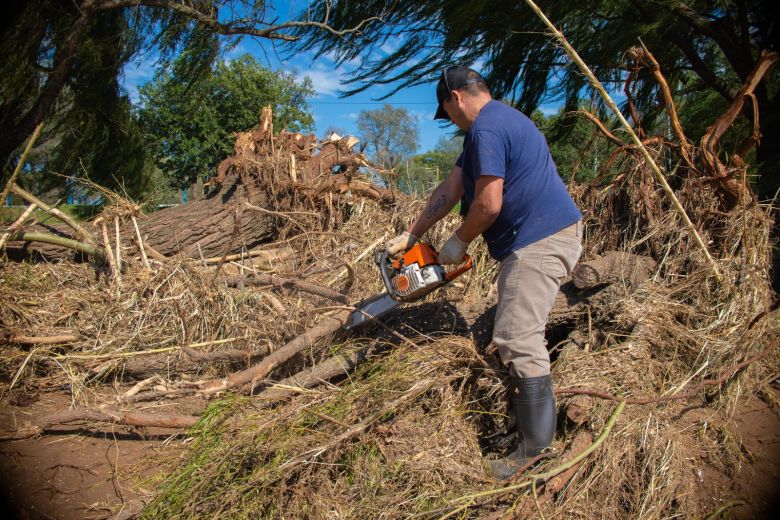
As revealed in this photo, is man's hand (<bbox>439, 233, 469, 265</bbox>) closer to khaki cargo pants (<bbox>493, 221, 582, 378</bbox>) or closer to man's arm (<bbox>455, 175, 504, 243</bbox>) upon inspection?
man's arm (<bbox>455, 175, 504, 243</bbox>)

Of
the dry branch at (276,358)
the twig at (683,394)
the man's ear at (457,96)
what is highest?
the man's ear at (457,96)

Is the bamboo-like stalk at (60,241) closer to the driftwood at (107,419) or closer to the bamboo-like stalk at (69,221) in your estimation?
the bamboo-like stalk at (69,221)

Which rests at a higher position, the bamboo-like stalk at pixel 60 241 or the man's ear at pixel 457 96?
the bamboo-like stalk at pixel 60 241

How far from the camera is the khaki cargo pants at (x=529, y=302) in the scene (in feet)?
7.69

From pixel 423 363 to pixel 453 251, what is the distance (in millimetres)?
650

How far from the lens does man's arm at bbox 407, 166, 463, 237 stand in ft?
9.52

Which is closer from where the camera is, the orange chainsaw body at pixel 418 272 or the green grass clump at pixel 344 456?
→ the green grass clump at pixel 344 456

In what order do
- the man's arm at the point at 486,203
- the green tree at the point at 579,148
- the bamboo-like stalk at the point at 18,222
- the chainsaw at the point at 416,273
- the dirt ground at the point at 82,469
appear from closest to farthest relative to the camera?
the man's arm at the point at 486,203
the dirt ground at the point at 82,469
the chainsaw at the point at 416,273
the green tree at the point at 579,148
the bamboo-like stalk at the point at 18,222

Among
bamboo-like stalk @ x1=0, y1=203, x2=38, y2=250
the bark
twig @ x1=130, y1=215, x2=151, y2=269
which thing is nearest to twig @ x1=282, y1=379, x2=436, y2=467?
twig @ x1=130, y1=215, x2=151, y2=269

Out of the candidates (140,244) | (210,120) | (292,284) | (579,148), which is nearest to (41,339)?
(140,244)

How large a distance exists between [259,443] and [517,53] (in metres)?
4.59

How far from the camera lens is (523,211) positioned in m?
2.40

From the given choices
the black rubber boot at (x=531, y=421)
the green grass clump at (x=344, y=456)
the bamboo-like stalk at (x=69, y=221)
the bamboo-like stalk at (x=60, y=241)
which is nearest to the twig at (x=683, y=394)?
the black rubber boot at (x=531, y=421)

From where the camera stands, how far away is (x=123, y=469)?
2719 millimetres
